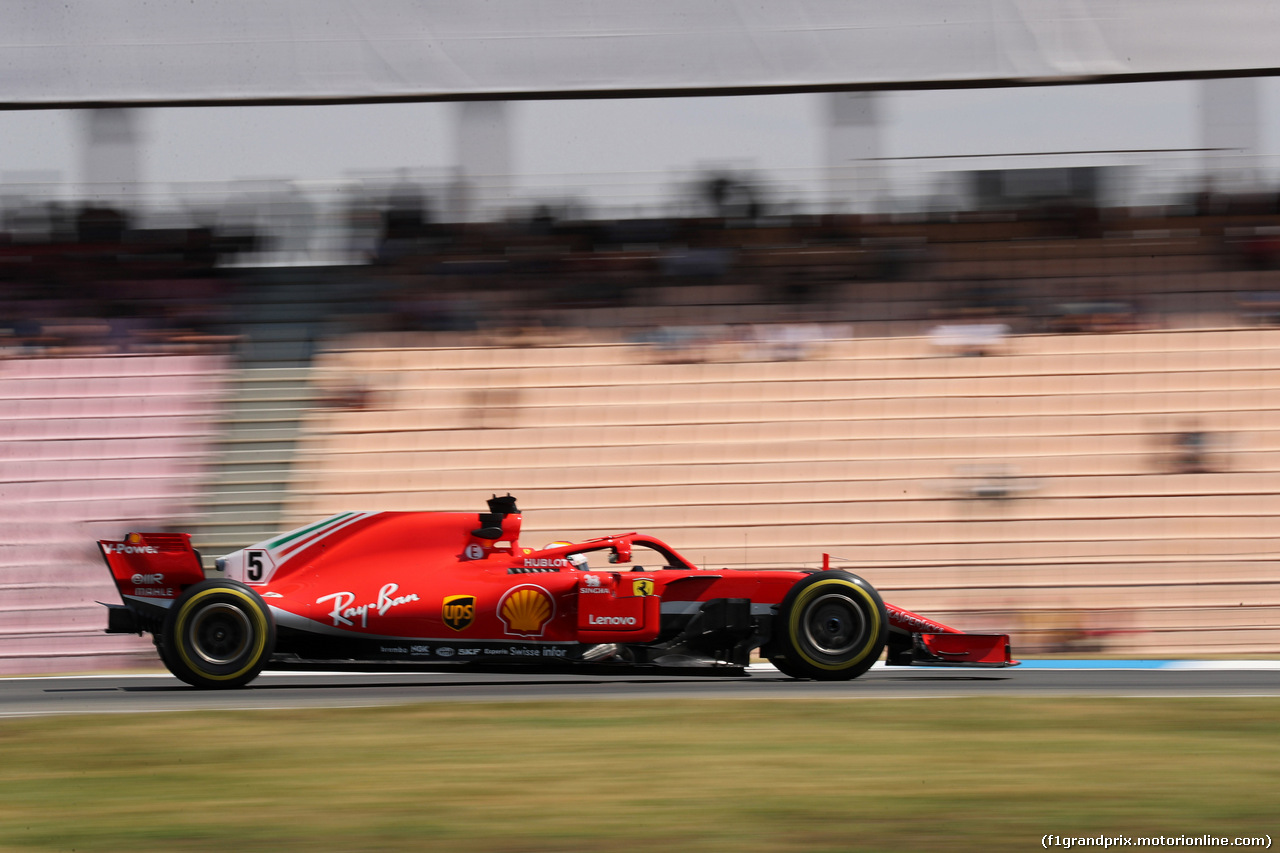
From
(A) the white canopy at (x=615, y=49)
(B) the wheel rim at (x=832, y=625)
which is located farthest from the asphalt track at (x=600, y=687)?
(A) the white canopy at (x=615, y=49)

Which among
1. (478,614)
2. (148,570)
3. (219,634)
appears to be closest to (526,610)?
Answer: (478,614)

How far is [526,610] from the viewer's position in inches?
361

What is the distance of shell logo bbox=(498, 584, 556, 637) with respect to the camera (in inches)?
361

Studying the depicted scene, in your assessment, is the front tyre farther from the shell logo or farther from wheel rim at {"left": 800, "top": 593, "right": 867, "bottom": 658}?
wheel rim at {"left": 800, "top": 593, "right": 867, "bottom": 658}

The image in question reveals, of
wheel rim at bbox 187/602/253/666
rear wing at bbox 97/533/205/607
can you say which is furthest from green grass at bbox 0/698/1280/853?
rear wing at bbox 97/533/205/607

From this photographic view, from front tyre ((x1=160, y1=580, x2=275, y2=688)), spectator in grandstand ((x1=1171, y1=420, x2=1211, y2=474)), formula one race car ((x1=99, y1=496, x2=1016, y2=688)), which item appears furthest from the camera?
spectator in grandstand ((x1=1171, y1=420, x2=1211, y2=474))

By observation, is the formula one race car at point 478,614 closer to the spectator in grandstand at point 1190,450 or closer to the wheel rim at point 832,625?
the wheel rim at point 832,625

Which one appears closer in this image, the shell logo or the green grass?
the green grass

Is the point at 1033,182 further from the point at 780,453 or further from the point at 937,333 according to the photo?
the point at 780,453

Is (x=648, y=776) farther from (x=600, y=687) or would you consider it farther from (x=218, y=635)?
(x=218, y=635)

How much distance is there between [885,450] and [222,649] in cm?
734

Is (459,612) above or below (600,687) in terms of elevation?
above

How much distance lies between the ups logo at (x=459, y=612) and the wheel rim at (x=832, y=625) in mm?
2129

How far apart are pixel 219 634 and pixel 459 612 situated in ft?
5.07
